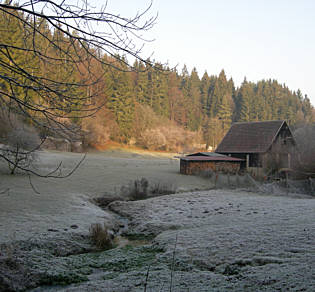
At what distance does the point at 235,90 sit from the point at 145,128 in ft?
128

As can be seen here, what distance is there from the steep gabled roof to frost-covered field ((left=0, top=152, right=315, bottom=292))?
54.9ft

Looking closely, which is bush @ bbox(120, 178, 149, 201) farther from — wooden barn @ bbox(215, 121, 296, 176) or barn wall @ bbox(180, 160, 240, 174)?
wooden barn @ bbox(215, 121, 296, 176)

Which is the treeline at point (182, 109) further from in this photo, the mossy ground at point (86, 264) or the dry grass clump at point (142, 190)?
the mossy ground at point (86, 264)

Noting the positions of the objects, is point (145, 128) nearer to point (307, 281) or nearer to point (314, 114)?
point (307, 281)

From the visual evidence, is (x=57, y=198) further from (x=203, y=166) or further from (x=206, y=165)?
(x=206, y=165)

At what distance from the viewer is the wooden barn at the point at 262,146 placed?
26344 mm

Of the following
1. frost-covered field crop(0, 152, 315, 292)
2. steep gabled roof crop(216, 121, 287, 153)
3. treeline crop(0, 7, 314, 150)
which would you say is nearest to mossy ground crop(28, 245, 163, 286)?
frost-covered field crop(0, 152, 315, 292)

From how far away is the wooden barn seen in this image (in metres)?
26.3

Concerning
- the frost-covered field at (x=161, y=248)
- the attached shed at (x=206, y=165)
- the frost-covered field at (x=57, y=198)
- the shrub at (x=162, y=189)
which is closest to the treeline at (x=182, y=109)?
the attached shed at (x=206, y=165)

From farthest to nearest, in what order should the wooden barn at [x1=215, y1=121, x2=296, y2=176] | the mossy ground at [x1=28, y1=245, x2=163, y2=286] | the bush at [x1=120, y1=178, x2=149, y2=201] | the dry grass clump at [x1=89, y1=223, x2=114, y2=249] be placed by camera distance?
the wooden barn at [x1=215, y1=121, x2=296, y2=176] → the bush at [x1=120, y1=178, x2=149, y2=201] → the dry grass clump at [x1=89, y1=223, x2=114, y2=249] → the mossy ground at [x1=28, y1=245, x2=163, y2=286]

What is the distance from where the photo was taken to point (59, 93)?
3656mm

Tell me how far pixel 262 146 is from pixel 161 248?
23019 millimetres

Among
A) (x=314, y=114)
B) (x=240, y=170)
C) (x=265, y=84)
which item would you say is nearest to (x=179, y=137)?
(x=240, y=170)

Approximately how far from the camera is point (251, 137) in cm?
2945
